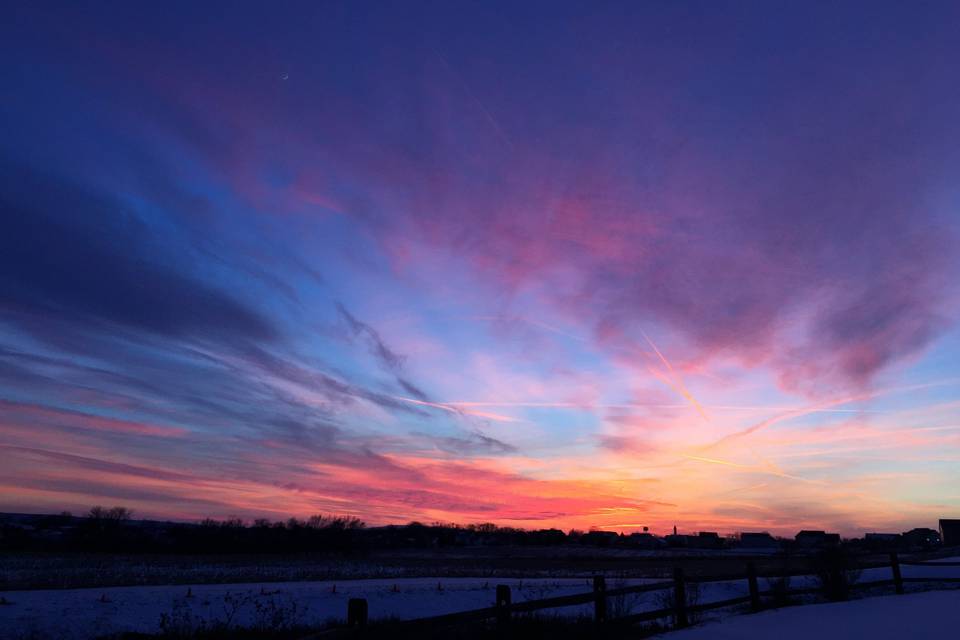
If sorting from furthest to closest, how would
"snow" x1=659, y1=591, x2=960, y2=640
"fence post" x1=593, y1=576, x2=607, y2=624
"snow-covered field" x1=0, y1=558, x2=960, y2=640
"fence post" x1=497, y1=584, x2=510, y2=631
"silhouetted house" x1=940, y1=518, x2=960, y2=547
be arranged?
"silhouetted house" x1=940, y1=518, x2=960, y2=547
"snow-covered field" x1=0, y1=558, x2=960, y2=640
"snow" x1=659, y1=591, x2=960, y2=640
"fence post" x1=593, y1=576, x2=607, y2=624
"fence post" x1=497, y1=584, x2=510, y2=631

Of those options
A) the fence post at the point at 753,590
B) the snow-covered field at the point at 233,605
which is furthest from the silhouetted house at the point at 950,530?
the fence post at the point at 753,590

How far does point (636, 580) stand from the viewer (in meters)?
39.2

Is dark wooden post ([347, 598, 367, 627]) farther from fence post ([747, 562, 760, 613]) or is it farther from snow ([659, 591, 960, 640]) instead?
fence post ([747, 562, 760, 613])

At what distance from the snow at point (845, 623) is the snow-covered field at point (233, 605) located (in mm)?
1056

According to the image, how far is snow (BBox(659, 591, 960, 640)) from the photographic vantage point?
14.5 meters

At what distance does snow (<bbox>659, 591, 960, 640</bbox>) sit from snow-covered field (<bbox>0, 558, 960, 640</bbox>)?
3.47 ft

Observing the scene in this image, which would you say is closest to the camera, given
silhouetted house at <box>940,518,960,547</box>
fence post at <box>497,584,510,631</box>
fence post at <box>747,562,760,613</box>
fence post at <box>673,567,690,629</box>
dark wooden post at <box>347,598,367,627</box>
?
dark wooden post at <box>347,598,367,627</box>

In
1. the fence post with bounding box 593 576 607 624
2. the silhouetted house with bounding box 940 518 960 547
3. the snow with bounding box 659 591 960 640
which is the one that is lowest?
the snow with bounding box 659 591 960 640

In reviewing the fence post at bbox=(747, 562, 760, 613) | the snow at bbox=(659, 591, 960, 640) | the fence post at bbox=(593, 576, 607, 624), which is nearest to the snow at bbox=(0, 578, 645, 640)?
the fence post at bbox=(747, 562, 760, 613)

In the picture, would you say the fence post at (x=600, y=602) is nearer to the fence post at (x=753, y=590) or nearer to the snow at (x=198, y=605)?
the fence post at (x=753, y=590)

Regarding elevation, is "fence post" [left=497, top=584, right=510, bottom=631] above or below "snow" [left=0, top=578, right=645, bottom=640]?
above

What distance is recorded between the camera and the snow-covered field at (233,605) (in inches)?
859

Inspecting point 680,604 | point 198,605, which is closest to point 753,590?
point 680,604

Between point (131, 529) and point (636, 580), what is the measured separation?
410 ft
